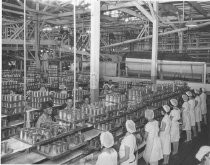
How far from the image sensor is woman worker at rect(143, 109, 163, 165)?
620 cm

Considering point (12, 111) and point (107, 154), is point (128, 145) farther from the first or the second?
point (12, 111)

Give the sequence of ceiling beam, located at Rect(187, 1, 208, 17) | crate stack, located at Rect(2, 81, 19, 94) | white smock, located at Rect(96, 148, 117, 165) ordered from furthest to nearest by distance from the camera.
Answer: ceiling beam, located at Rect(187, 1, 208, 17) < crate stack, located at Rect(2, 81, 19, 94) < white smock, located at Rect(96, 148, 117, 165)

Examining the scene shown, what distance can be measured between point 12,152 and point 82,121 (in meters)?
1.94

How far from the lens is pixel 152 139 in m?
6.24

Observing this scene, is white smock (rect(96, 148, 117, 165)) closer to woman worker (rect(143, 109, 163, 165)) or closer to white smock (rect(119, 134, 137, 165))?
white smock (rect(119, 134, 137, 165))

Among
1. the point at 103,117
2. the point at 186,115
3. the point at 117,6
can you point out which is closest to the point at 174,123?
the point at 186,115

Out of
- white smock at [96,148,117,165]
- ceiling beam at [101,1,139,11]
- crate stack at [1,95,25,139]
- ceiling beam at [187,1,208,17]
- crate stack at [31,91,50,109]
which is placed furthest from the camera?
ceiling beam at [187,1,208,17]

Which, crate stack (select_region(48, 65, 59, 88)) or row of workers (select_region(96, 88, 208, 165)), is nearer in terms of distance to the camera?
row of workers (select_region(96, 88, 208, 165))

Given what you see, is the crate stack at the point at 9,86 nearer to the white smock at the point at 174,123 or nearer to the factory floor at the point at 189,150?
the factory floor at the point at 189,150

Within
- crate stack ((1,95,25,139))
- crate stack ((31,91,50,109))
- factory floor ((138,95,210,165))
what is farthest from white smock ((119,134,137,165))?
crate stack ((31,91,50,109))

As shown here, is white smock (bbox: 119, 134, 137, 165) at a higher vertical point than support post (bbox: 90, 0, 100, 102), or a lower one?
lower

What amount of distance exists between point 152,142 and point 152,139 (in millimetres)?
84

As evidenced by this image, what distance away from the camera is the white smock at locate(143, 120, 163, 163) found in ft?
20.4

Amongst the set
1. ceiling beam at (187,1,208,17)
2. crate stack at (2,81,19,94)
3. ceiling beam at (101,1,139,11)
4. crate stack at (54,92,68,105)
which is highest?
ceiling beam at (187,1,208,17)
